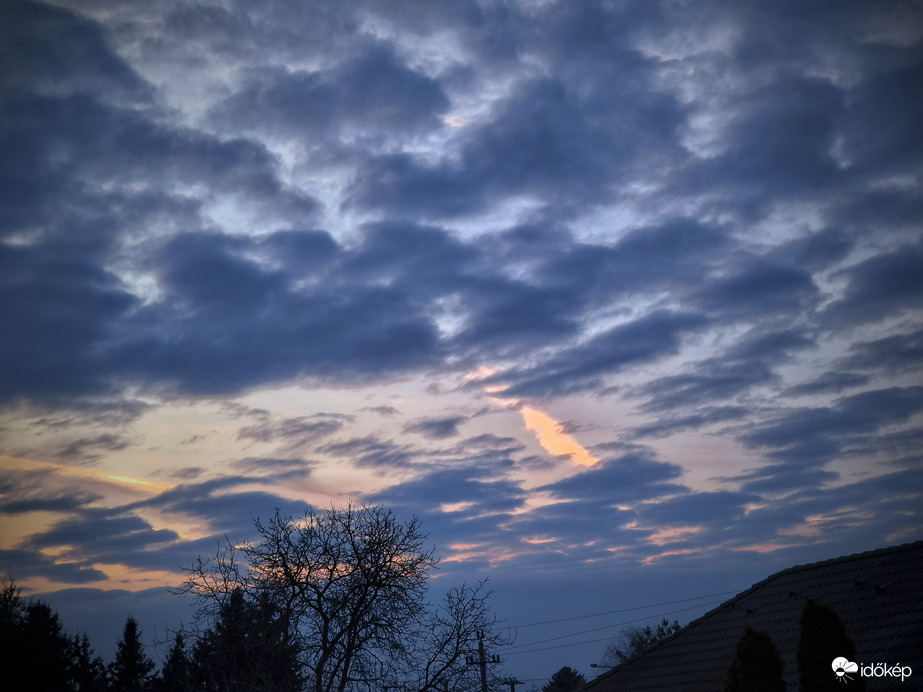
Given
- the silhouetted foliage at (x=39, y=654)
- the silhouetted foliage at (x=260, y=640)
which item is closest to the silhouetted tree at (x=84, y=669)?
the silhouetted foliage at (x=39, y=654)

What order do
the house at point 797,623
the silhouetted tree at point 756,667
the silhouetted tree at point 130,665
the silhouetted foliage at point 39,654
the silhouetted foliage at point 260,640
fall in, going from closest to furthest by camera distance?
the silhouetted tree at point 756,667 → the house at point 797,623 → the silhouetted foliage at point 260,640 → the silhouetted foliage at point 39,654 → the silhouetted tree at point 130,665

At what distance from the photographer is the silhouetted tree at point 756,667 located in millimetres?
16484

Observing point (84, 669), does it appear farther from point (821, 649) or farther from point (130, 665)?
point (821, 649)

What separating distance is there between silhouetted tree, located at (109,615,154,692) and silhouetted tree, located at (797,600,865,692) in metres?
58.1

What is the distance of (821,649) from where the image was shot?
15547mm

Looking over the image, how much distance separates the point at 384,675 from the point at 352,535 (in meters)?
3.84

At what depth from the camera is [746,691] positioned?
1662 cm

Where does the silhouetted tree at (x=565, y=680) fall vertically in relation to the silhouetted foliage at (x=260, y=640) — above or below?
below

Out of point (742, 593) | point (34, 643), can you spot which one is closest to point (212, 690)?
point (742, 593)

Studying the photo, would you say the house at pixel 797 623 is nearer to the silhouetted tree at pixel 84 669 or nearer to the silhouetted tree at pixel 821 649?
the silhouetted tree at pixel 821 649

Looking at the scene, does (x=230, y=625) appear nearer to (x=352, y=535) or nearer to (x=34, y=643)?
(x=352, y=535)

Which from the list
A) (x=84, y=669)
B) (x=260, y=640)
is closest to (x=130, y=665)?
(x=84, y=669)

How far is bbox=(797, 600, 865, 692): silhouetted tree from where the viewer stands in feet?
50.2

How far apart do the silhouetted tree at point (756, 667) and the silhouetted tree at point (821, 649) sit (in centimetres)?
89
